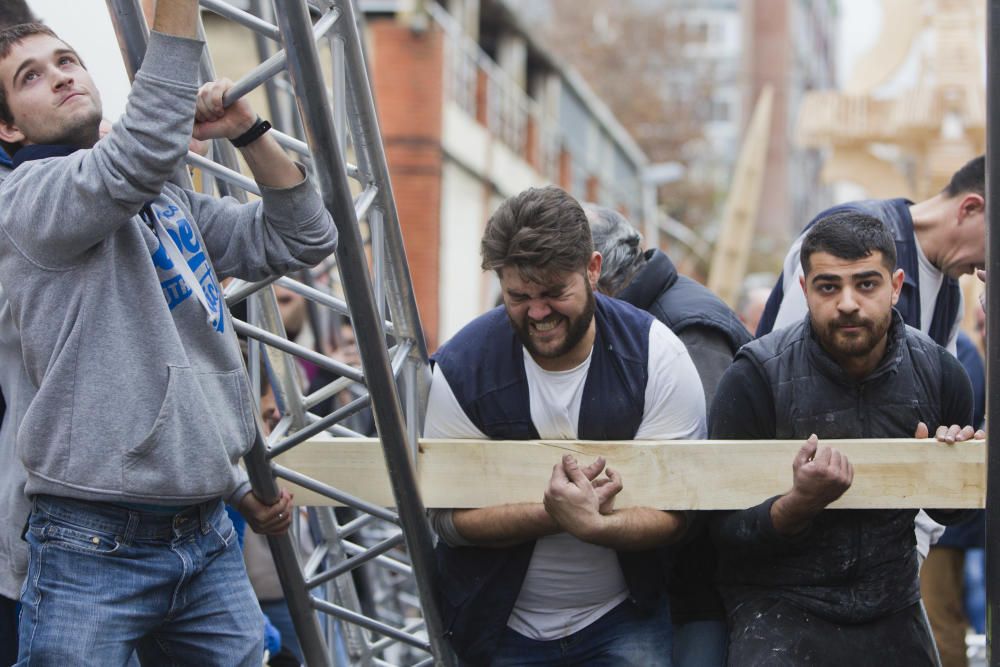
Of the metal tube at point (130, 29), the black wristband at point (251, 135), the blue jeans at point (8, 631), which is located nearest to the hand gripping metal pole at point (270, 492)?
the metal tube at point (130, 29)

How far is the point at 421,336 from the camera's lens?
4.23m

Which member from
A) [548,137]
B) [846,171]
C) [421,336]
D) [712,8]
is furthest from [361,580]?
[712,8]

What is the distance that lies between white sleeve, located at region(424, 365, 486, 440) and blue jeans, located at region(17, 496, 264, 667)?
0.94 m

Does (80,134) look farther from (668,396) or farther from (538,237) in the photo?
(668,396)

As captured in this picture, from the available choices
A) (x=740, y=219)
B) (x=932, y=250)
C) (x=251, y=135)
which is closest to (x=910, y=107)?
(x=740, y=219)

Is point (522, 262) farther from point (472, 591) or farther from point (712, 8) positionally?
point (712, 8)

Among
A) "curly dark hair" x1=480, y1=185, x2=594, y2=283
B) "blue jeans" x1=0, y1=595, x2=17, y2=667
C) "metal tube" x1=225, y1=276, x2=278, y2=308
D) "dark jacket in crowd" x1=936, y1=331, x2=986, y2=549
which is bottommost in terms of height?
"dark jacket in crowd" x1=936, y1=331, x2=986, y2=549

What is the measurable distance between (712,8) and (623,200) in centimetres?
5405

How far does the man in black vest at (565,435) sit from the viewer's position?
3.75 metres

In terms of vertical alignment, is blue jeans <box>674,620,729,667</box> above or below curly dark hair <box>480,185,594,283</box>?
below

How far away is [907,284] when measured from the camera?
4238 mm

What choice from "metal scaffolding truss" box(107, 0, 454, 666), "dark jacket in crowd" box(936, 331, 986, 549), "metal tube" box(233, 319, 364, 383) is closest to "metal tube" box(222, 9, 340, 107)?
"metal scaffolding truss" box(107, 0, 454, 666)

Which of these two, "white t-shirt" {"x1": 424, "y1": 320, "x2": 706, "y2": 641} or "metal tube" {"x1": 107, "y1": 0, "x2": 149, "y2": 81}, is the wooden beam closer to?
"white t-shirt" {"x1": 424, "y1": 320, "x2": 706, "y2": 641}

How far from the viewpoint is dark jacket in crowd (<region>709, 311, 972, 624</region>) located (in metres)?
3.61
